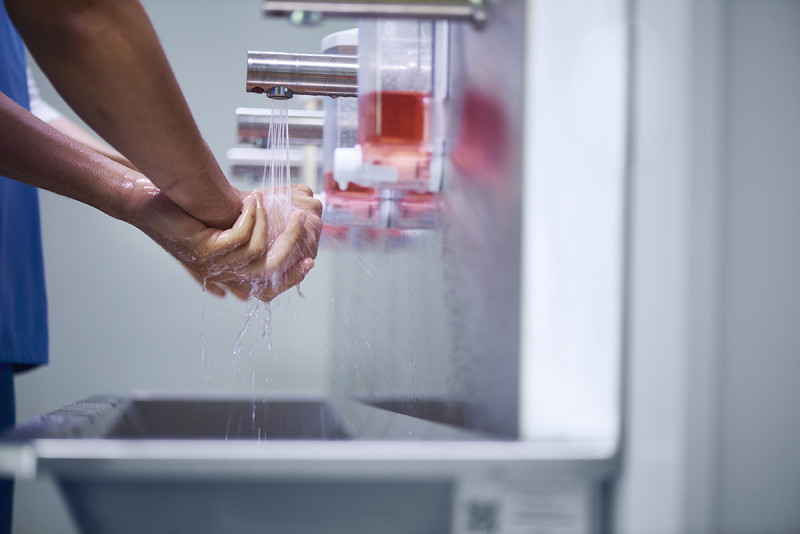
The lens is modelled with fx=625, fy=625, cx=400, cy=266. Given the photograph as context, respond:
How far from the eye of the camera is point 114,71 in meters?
0.49

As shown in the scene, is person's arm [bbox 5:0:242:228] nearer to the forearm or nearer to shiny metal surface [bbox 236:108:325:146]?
the forearm

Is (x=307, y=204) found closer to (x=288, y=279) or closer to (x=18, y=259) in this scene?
(x=288, y=279)

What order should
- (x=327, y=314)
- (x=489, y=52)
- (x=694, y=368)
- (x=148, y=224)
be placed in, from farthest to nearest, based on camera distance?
(x=327, y=314) < (x=148, y=224) < (x=489, y=52) < (x=694, y=368)

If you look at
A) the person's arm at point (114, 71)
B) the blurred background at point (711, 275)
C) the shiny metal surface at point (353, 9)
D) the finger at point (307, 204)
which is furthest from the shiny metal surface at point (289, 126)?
the blurred background at point (711, 275)

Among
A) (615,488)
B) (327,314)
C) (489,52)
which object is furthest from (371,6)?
(327,314)

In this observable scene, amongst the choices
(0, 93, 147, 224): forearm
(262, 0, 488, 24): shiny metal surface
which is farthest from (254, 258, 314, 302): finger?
(262, 0, 488, 24): shiny metal surface

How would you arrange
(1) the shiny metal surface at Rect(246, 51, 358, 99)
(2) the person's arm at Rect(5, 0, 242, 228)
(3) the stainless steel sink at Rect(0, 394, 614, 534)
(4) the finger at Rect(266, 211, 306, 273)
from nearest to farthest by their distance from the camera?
1. (3) the stainless steel sink at Rect(0, 394, 614, 534)
2. (2) the person's arm at Rect(5, 0, 242, 228)
3. (1) the shiny metal surface at Rect(246, 51, 358, 99)
4. (4) the finger at Rect(266, 211, 306, 273)

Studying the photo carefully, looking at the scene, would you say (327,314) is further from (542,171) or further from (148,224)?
(542,171)

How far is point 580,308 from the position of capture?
0.37 meters

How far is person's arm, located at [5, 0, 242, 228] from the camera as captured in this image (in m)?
0.48

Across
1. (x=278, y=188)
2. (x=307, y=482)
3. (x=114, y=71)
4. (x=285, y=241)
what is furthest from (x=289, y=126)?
(x=307, y=482)

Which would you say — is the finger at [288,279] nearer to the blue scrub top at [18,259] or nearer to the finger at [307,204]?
the finger at [307,204]

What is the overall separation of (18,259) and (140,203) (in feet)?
1.36

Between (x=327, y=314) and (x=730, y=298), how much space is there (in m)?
1.90
